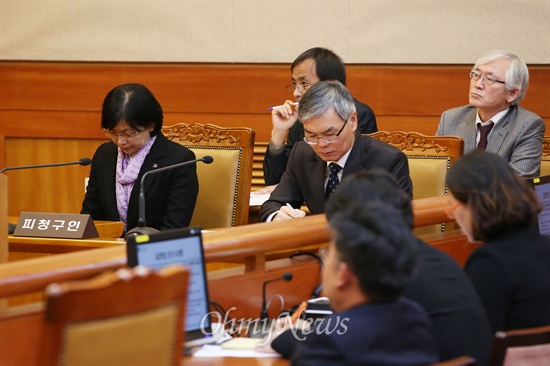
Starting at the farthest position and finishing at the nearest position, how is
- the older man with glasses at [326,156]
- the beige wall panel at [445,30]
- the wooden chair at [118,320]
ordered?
the beige wall panel at [445,30]
the older man with glasses at [326,156]
the wooden chair at [118,320]

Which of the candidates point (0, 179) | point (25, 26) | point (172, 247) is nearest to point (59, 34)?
point (25, 26)

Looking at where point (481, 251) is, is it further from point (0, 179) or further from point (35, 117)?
point (35, 117)

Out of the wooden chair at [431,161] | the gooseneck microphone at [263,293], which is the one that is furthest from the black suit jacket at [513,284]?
the wooden chair at [431,161]

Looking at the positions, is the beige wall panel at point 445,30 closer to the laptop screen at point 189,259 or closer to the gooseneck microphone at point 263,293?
the gooseneck microphone at point 263,293

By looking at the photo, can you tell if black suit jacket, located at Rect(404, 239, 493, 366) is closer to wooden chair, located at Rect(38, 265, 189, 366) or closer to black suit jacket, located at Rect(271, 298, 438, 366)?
black suit jacket, located at Rect(271, 298, 438, 366)

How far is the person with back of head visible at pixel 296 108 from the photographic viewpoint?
16.4ft

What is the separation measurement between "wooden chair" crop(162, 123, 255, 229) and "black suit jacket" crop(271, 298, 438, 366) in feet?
8.56

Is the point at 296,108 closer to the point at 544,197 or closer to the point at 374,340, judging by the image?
the point at 544,197

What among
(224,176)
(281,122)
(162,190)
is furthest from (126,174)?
(281,122)

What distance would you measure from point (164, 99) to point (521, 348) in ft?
14.4

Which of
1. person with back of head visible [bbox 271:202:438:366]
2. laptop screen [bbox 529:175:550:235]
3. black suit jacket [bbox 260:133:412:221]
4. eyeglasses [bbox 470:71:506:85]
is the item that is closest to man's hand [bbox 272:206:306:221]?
black suit jacket [bbox 260:133:412:221]

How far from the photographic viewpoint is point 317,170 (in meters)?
4.00

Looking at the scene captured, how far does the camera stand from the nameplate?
388cm

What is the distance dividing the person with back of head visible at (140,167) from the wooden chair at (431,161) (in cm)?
104
